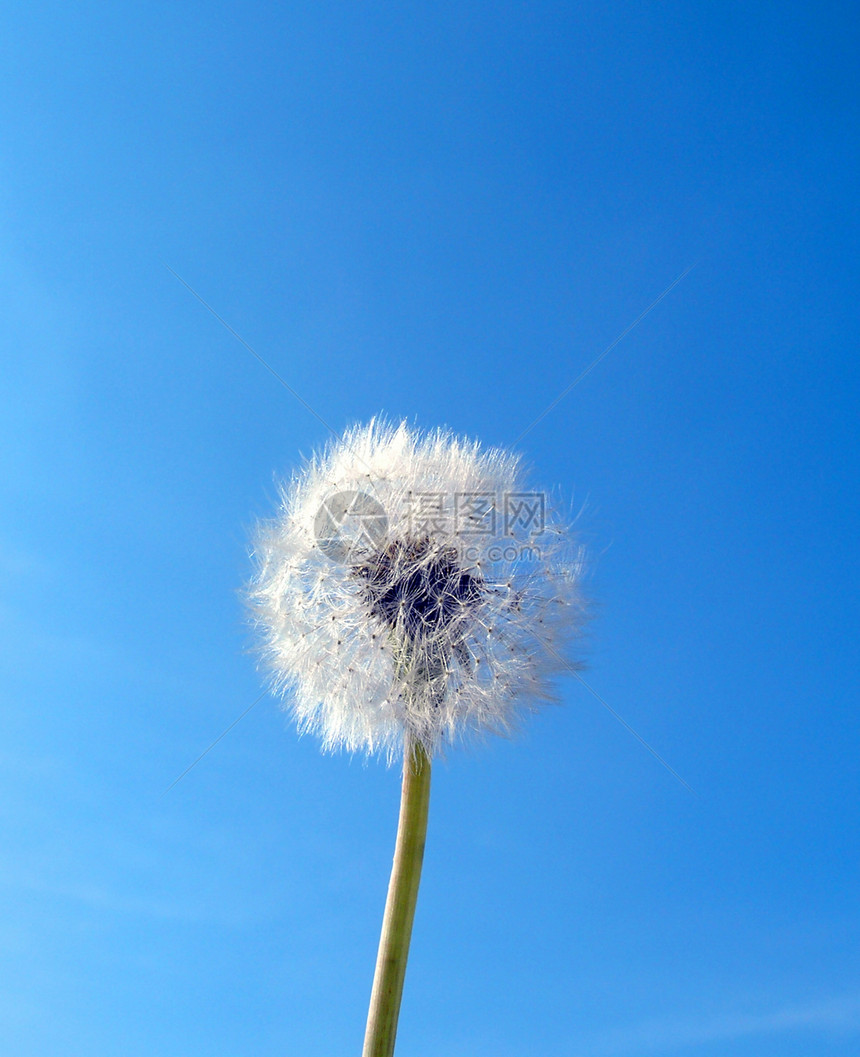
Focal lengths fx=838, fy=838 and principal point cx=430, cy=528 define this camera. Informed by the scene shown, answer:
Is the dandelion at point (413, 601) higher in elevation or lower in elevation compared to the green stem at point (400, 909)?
higher

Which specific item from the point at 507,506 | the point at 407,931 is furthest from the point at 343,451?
the point at 407,931

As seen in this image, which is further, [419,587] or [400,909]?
[419,587]

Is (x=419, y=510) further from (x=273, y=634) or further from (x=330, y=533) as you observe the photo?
(x=273, y=634)

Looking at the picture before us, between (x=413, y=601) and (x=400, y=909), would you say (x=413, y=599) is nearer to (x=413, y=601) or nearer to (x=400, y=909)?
(x=413, y=601)

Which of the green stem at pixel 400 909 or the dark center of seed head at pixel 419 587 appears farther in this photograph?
the dark center of seed head at pixel 419 587

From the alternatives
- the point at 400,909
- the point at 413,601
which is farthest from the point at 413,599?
the point at 400,909
